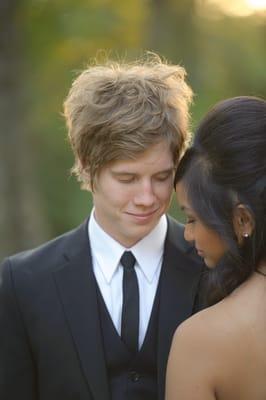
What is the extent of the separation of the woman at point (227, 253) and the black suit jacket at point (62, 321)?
16.5 inches

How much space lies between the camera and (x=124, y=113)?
2756mm

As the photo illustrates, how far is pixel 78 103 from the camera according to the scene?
2.87m

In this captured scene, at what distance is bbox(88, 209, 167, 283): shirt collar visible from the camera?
113 inches

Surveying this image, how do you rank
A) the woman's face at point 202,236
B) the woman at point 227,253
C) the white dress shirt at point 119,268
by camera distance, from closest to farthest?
the woman at point 227,253
the woman's face at point 202,236
the white dress shirt at point 119,268

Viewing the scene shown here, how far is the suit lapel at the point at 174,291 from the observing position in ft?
9.04

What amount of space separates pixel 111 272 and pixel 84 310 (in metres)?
0.17

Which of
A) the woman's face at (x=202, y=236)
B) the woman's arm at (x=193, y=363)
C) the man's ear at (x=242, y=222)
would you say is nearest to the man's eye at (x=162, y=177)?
the woman's face at (x=202, y=236)

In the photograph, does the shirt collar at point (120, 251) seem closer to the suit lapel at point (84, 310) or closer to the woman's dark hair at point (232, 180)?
the suit lapel at point (84, 310)

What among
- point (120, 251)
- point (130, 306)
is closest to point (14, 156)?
point (120, 251)

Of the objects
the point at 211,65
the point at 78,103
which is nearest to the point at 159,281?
the point at 78,103

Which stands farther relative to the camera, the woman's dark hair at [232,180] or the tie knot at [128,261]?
the tie knot at [128,261]

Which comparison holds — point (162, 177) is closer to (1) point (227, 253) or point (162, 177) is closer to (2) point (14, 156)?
(1) point (227, 253)

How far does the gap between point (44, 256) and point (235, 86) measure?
468 cm

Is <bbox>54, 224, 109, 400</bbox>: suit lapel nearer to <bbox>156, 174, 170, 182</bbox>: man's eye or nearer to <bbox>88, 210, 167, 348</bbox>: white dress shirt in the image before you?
<bbox>88, 210, 167, 348</bbox>: white dress shirt
